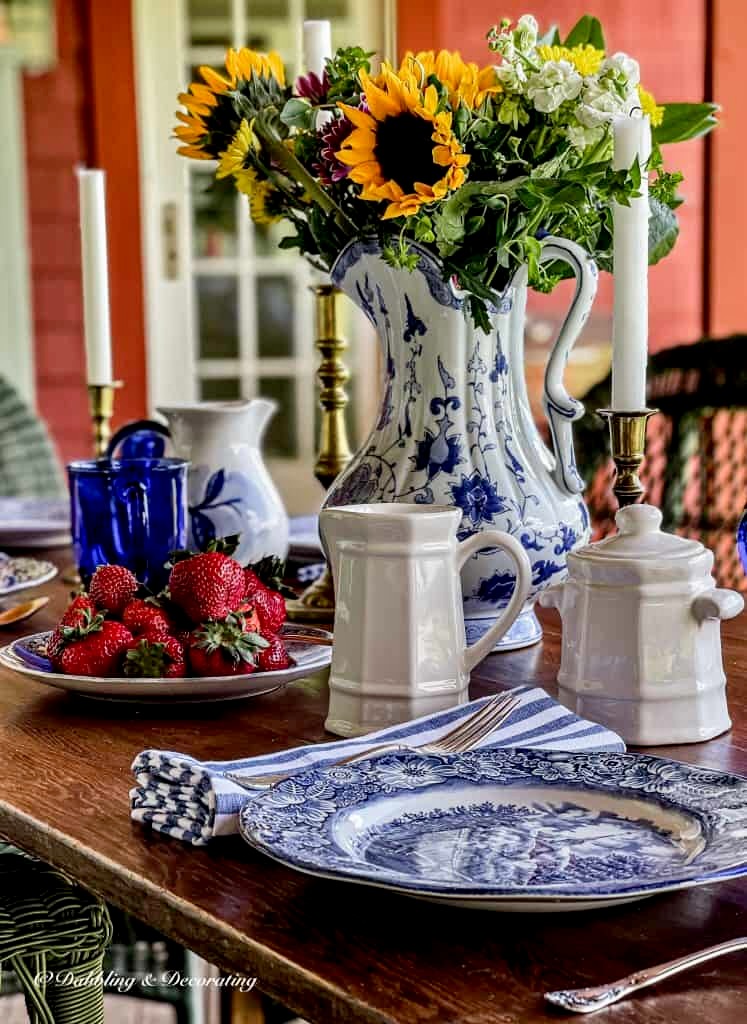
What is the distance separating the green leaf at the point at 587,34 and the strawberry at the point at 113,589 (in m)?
0.61

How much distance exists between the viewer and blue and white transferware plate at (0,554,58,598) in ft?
4.46

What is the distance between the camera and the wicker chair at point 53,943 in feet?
3.31

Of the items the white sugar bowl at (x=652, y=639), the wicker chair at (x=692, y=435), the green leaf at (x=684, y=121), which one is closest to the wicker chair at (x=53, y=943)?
the white sugar bowl at (x=652, y=639)

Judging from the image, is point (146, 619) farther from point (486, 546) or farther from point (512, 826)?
point (512, 826)

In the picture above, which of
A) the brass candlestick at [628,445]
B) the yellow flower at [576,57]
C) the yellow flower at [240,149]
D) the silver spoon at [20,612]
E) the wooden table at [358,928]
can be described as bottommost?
the wooden table at [358,928]

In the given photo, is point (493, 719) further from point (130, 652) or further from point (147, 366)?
point (147, 366)

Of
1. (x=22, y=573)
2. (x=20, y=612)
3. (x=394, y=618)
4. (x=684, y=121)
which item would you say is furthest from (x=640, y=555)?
(x=22, y=573)

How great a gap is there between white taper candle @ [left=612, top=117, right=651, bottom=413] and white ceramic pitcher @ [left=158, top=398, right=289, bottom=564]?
18.4 inches

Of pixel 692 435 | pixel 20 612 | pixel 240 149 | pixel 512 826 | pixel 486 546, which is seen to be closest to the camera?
pixel 512 826

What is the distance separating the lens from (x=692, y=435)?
73.0 inches

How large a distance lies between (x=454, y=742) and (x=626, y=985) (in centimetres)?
29

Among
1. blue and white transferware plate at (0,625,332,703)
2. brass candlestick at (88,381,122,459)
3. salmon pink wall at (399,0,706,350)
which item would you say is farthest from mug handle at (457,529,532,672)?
salmon pink wall at (399,0,706,350)

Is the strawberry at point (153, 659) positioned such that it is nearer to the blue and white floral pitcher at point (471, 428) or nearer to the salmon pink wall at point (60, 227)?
the blue and white floral pitcher at point (471, 428)

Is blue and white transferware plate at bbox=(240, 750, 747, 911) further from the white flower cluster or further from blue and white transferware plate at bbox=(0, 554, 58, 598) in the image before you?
blue and white transferware plate at bbox=(0, 554, 58, 598)
